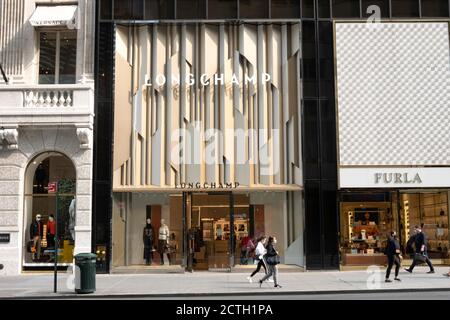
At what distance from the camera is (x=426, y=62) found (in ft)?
71.7

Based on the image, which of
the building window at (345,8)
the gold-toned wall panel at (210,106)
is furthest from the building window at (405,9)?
the gold-toned wall panel at (210,106)

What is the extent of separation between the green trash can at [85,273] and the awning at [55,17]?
10.4 meters

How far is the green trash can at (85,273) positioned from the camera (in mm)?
15078

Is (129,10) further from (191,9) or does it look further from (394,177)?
(394,177)

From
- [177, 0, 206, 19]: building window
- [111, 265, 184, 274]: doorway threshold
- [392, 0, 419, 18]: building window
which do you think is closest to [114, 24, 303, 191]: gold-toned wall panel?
[177, 0, 206, 19]: building window

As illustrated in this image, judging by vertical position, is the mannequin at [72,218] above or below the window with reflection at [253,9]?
below

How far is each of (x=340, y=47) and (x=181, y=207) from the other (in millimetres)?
9217

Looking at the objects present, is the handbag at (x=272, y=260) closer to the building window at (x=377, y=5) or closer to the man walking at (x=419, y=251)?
the man walking at (x=419, y=251)

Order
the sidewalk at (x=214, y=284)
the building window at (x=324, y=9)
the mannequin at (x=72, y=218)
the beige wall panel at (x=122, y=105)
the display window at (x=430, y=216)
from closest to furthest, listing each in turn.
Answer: the sidewalk at (x=214, y=284)
the mannequin at (x=72, y=218)
the beige wall panel at (x=122, y=105)
the display window at (x=430, y=216)
the building window at (x=324, y=9)

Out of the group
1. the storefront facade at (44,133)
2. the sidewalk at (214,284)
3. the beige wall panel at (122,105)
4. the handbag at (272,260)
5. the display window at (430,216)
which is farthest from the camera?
the display window at (430,216)

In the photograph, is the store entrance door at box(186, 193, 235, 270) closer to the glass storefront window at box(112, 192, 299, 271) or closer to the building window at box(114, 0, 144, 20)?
the glass storefront window at box(112, 192, 299, 271)

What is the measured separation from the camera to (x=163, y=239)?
21359mm

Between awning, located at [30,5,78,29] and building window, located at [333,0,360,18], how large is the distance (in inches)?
419
